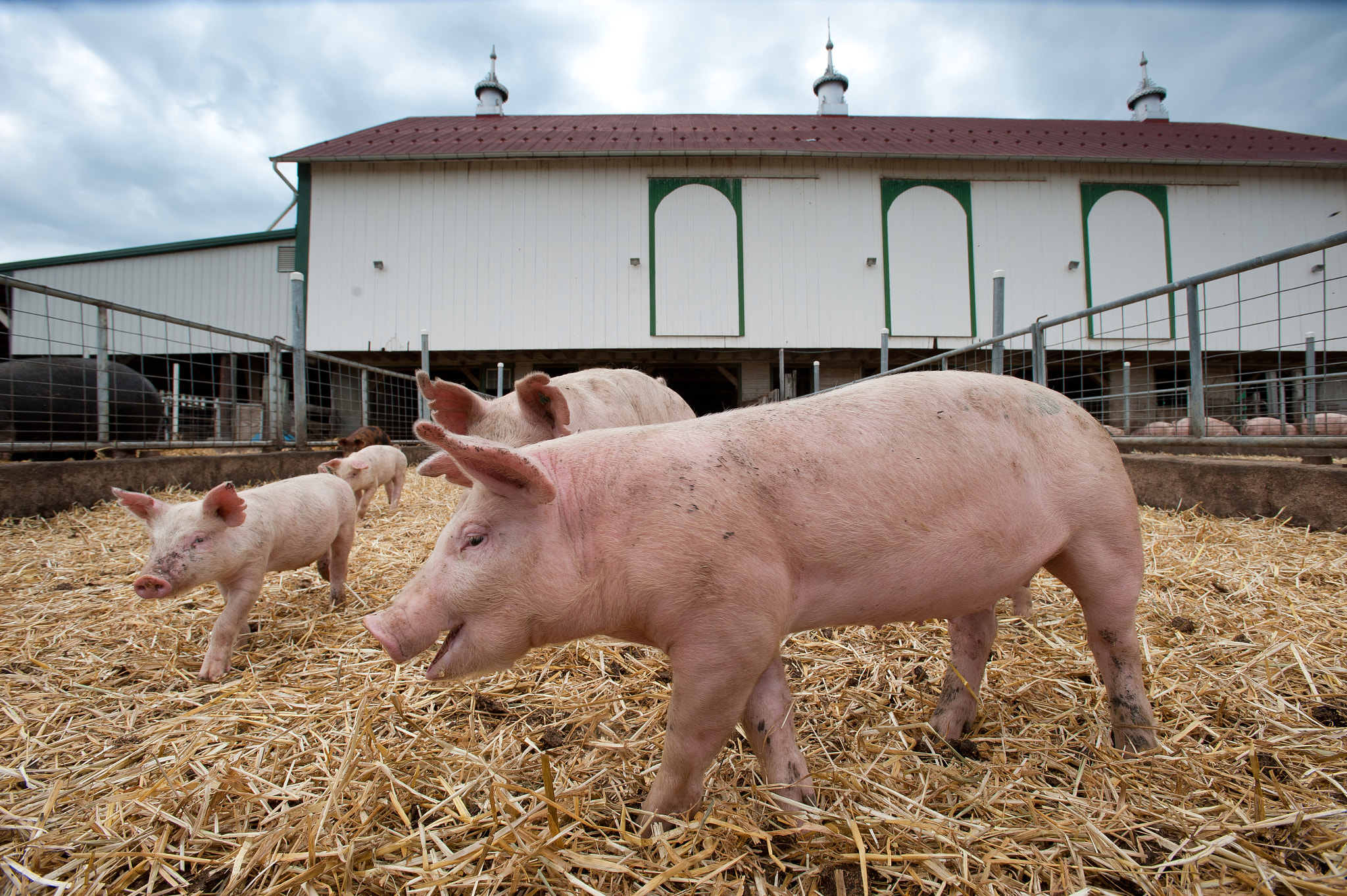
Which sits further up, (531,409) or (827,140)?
(827,140)

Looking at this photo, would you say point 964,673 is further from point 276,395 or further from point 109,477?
point 276,395

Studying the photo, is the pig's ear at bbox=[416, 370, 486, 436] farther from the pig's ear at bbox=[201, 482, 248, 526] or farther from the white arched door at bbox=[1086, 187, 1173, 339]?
the white arched door at bbox=[1086, 187, 1173, 339]

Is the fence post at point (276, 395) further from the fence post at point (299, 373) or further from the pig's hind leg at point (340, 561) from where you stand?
the pig's hind leg at point (340, 561)

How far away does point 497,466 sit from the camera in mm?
1420

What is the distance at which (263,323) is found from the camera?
18172 mm

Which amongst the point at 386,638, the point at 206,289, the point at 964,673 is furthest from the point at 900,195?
the point at 206,289

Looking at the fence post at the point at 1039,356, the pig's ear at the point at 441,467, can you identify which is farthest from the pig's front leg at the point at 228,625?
the fence post at the point at 1039,356

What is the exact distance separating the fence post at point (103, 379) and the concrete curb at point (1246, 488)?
10.2 m

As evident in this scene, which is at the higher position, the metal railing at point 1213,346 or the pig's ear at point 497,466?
the metal railing at point 1213,346

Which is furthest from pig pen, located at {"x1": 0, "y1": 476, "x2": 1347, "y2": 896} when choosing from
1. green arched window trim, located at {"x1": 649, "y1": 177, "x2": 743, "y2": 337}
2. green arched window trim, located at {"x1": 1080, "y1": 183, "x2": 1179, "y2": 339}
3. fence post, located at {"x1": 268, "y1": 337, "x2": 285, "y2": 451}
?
green arched window trim, located at {"x1": 1080, "y1": 183, "x2": 1179, "y2": 339}

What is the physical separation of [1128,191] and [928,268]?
18.2ft

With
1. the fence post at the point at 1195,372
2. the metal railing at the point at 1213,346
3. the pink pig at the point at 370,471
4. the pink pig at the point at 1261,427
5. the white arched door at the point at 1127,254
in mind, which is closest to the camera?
the pink pig at the point at 370,471

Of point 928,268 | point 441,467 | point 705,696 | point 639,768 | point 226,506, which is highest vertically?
point 928,268

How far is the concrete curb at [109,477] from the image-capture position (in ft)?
17.3
